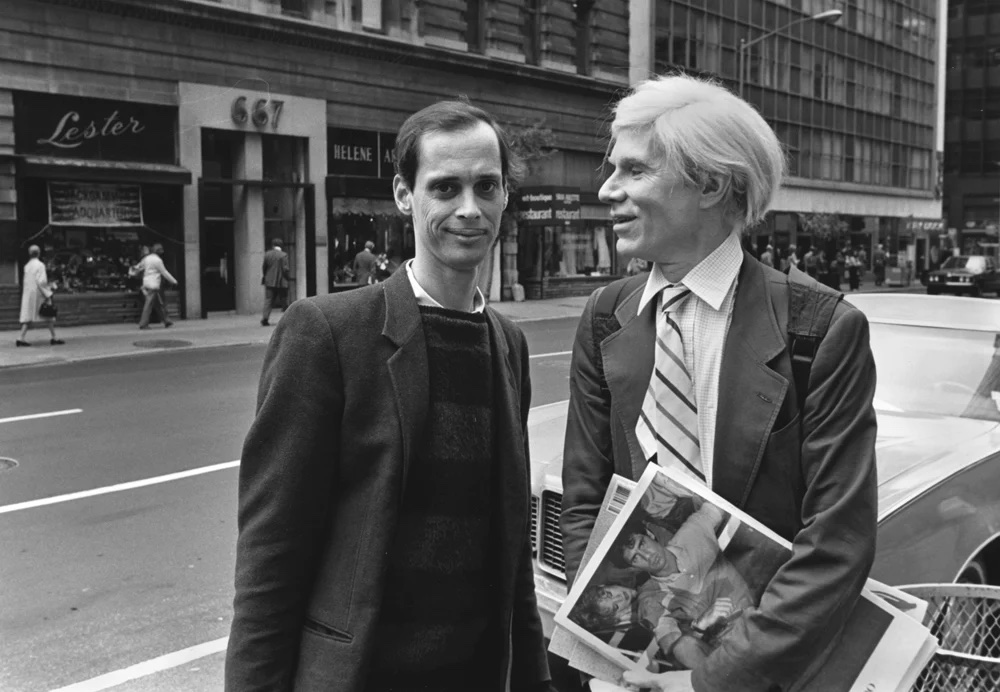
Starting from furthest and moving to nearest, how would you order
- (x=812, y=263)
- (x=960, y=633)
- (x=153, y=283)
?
(x=812, y=263), (x=153, y=283), (x=960, y=633)

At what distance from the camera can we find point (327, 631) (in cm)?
210

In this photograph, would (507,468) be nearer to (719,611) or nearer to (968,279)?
(719,611)

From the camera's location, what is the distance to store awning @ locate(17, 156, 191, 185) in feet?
65.2

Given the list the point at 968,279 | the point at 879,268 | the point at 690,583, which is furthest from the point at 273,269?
the point at 879,268

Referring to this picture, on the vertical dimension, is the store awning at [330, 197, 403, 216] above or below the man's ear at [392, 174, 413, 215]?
above

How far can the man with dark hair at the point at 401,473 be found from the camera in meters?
2.08

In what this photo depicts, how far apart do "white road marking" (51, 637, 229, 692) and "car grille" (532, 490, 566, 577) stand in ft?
5.71

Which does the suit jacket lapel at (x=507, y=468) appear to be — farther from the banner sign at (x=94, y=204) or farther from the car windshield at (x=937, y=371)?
the banner sign at (x=94, y=204)

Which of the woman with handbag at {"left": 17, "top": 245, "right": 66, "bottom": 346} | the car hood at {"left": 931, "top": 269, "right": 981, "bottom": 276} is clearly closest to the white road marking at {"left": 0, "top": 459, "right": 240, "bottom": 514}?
the woman with handbag at {"left": 17, "top": 245, "right": 66, "bottom": 346}

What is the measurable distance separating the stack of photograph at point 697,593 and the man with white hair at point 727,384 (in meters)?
0.04

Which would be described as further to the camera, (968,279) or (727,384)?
(968,279)

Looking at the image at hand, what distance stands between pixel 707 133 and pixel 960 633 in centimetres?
142

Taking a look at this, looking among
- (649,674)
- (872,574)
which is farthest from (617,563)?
(872,574)

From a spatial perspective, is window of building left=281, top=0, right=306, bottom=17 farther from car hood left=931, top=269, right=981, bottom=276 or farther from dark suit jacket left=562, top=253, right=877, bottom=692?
car hood left=931, top=269, right=981, bottom=276
